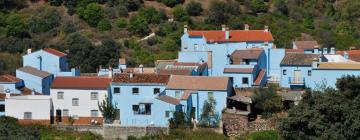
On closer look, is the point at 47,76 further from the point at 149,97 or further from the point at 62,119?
the point at 149,97

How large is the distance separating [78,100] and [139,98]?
3.46m

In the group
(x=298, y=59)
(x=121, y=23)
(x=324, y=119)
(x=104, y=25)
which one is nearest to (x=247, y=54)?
(x=298, y=59)

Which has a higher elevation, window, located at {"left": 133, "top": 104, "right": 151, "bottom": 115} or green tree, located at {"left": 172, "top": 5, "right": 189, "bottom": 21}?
green tree, located at {"left": 172, "top": 5, "right": 189, "bottom": 21}

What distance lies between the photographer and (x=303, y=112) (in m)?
36.4

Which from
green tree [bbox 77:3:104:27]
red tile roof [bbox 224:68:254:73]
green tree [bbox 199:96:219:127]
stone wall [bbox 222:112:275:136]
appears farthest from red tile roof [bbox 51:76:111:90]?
green tree [bbox 77:3:104:27]

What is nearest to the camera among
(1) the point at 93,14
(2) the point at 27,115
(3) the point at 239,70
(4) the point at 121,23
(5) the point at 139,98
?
(5) the point at 139,98

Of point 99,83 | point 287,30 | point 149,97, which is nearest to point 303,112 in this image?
point 149,97

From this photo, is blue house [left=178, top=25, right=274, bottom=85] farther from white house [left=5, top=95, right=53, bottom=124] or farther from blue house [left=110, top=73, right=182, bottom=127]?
white house [left=5, top=95, right=53, bottom=124]

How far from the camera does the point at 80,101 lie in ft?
145

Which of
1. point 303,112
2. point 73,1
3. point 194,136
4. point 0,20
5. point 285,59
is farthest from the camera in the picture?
point 73,1

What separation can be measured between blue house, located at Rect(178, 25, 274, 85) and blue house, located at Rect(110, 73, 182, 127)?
15.2 feet

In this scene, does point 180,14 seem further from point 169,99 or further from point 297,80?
point 169,99

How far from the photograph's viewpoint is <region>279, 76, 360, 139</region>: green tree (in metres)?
35.5

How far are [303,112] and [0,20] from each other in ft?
130
